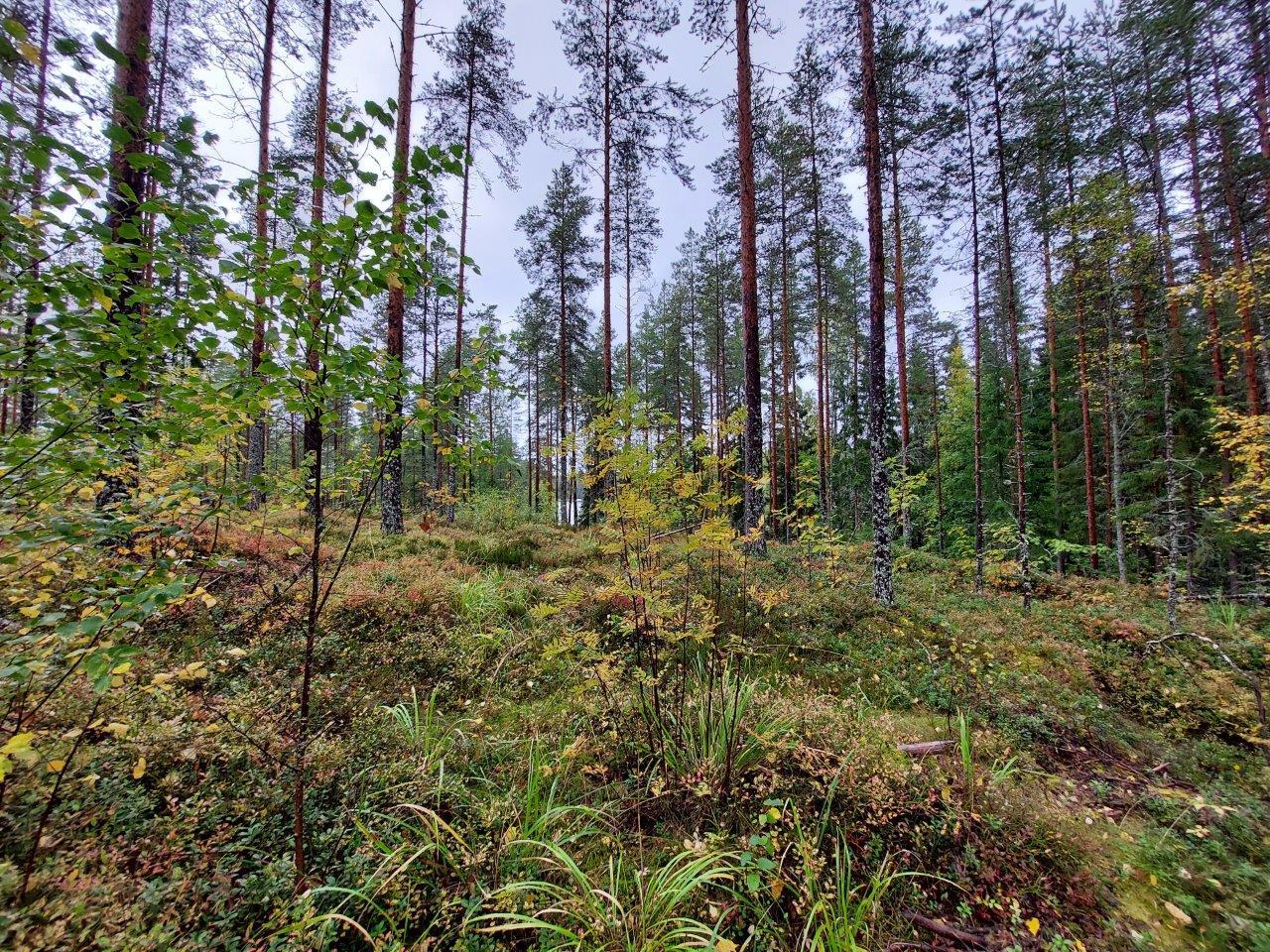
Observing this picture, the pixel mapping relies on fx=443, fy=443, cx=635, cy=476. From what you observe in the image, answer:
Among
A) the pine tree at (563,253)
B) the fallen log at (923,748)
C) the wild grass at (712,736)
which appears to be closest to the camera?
the wild grass at (712,736)

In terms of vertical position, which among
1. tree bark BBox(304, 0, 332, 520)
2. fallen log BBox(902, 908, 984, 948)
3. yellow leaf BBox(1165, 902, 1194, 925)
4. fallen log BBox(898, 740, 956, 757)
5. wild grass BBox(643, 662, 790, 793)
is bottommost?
yellow leaf BBox(1165, 902, 1194, 925)

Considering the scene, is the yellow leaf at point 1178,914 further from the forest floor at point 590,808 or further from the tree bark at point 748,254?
the tree bark at point 748,254

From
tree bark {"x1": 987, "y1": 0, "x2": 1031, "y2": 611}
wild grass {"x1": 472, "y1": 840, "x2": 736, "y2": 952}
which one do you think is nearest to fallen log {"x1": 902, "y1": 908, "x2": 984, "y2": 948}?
wild grass {"x1": 472, "y1": 840, "x2": 736, "y2": 952}

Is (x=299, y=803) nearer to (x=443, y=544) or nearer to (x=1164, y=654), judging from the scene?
(x=443, y=544)

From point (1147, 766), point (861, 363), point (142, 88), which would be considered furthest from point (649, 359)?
point (1147, 766)

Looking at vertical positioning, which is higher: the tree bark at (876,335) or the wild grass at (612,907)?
the tree bark at (876,335)

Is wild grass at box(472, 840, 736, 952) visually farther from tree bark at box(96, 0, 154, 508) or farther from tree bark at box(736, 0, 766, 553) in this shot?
tree bark at box(736, 0, 766, 553)

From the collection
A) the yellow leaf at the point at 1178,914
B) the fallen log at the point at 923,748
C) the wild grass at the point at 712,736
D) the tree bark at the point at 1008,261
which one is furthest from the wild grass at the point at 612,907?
the tree bark at the point at 1008,261

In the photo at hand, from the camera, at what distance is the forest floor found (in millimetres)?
2127

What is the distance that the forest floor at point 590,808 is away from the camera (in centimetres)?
213

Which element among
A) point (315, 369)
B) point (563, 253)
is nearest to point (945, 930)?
point (315, 369)

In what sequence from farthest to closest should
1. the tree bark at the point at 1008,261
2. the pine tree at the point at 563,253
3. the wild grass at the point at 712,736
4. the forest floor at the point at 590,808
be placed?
1. the pine tree at the point at 563,253
2. the tree bark at the point at 1008,261
3. the wild grass at the point at 712,736
4. the forest floor at the point at 590,808

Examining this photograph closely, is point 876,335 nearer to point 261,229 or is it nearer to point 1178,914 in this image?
point 1178,914

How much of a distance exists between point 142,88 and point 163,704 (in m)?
6.02
